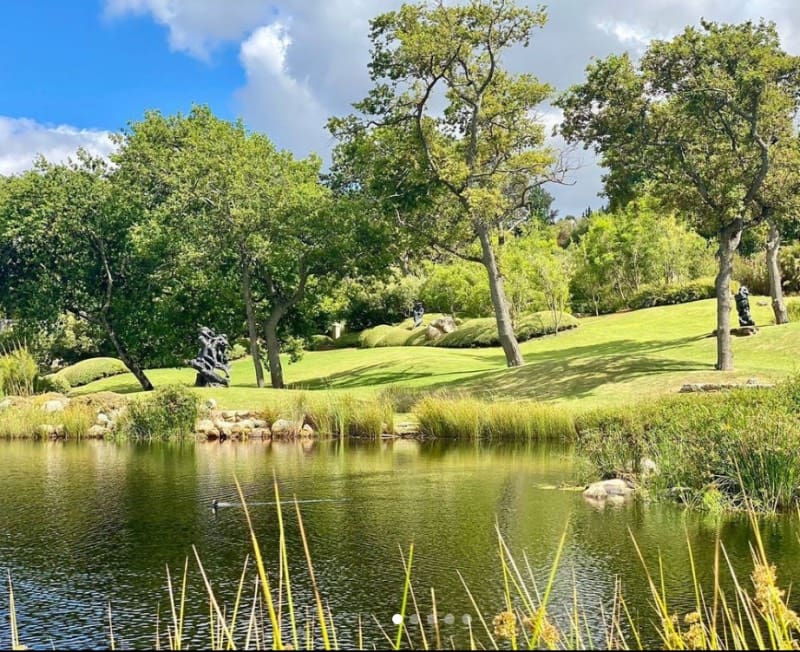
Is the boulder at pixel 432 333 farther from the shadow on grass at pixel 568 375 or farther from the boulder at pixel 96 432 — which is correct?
the boulder at pixel 96 432

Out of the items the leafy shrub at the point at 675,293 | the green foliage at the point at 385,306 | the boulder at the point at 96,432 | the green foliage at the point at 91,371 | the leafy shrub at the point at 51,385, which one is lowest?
the boulder at the point at 96,432

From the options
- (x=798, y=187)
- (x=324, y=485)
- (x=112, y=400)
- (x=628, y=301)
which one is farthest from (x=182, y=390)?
(x=628, y=301)

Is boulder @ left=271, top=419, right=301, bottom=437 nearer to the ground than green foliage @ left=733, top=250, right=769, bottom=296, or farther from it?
nearer to the ground

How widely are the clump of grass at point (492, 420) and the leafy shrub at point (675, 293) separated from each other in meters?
24.4

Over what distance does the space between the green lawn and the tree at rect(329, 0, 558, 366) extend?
9.79ft

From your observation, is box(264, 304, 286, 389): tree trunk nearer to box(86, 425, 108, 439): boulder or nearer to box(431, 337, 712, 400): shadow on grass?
box(431, 337, 712, 400): shadow on grass

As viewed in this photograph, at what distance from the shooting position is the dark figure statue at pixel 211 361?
2700 centimetres

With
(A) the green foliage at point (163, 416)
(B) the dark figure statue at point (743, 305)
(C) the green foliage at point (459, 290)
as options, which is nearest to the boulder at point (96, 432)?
(A) the green foliage at point (163, 416)

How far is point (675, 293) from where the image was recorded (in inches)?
1667

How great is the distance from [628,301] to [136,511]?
37.0 metres

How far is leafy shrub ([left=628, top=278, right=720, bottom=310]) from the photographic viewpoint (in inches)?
1642

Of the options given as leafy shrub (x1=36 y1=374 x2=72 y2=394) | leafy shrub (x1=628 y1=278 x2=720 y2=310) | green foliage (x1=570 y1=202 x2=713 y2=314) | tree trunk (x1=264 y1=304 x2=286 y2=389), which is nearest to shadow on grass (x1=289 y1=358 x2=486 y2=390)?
tree trunk (x1=264 y1=304 x2=286 y2=389)

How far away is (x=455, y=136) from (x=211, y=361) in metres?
10.5

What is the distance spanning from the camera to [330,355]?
136 feet
